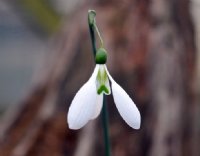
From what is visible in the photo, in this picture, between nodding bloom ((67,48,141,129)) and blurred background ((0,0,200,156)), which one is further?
blurred background ((0,0,200,156))

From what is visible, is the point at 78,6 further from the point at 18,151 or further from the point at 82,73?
the point at 18,151

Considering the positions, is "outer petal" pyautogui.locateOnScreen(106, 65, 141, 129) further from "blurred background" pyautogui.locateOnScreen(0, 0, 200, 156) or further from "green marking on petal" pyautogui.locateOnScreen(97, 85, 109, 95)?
"blurred background" pyautogui.locateOnScreen(0, 0, 200, 156)

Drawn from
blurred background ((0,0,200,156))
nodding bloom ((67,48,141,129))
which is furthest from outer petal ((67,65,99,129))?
blurred background ((0,0,200,156))

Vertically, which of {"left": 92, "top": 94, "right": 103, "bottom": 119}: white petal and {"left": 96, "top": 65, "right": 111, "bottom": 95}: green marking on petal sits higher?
{"left": 96, "top": 65, "right": 111, "bottom": 95}: green marking on petal

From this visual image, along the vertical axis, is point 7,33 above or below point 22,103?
above

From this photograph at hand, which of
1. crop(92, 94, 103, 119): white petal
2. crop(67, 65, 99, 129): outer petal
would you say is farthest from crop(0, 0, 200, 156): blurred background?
crop(67, 65, 99, 129): outer petal

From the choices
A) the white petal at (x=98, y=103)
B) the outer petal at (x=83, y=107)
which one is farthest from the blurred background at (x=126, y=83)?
the outer petal at (x=83, y=107)

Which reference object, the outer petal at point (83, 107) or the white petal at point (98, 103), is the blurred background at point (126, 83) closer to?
the white petal at point (98, 103)

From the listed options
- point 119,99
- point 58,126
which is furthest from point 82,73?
point 119,99

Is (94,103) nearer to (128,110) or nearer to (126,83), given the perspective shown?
(128,110)
